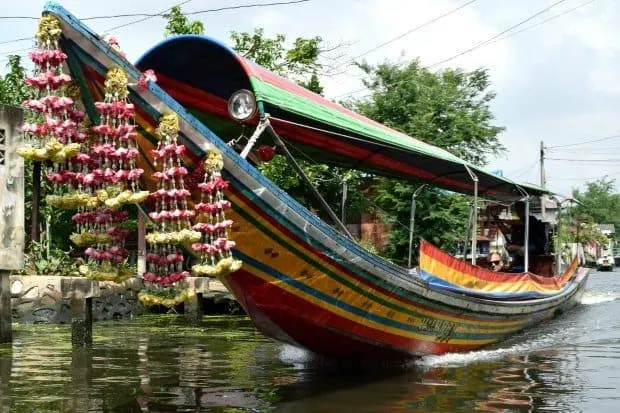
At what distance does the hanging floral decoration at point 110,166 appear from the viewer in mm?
6316

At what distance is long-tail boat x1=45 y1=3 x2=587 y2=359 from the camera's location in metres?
6.76

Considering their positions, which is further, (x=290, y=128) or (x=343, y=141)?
(x=343, y=141)

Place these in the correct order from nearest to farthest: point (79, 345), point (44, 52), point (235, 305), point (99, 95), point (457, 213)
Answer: point (44, 52) < point (99, 95) < point (79, 345) < point (235, 305) < point (457, 213)

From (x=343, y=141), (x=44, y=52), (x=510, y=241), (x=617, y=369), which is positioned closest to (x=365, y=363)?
(x=343, y=141)

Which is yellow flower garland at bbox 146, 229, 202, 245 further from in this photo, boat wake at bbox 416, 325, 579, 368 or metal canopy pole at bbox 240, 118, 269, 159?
boat wake at bbox 416, 325, 579, 368

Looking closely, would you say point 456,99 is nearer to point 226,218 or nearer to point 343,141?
point 343,141

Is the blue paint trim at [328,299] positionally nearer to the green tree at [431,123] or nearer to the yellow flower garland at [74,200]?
the yellow flower garland at [74,200]

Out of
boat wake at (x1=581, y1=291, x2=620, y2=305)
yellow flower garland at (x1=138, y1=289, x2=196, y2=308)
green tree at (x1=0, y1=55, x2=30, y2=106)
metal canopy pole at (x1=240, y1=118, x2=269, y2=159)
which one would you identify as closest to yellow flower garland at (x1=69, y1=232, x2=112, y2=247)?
yellow flower garland at (x1=138, y1=289, x2=196, y2=308)

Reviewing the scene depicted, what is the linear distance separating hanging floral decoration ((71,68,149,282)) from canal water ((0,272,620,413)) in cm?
163

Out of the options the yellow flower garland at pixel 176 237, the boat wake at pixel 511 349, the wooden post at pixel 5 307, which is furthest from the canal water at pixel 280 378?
the yellow flower garland at pixel 176 237

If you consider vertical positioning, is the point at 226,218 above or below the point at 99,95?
below

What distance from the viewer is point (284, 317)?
7988mm

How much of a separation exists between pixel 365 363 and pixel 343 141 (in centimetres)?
258

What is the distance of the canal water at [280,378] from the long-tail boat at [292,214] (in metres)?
0.53
